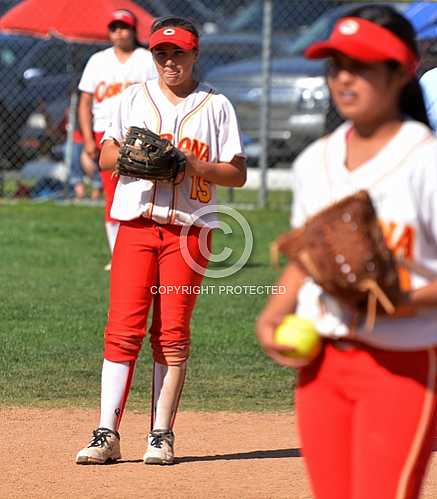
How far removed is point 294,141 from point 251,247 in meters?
4.48

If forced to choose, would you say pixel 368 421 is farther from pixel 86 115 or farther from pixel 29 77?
pixel 29 77

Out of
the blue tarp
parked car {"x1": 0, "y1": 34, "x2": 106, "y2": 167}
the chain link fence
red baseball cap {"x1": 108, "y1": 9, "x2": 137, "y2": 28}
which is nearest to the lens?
red baseball cap {"x1": 108, "y1": 9, "x2": 137, "y2": 28}

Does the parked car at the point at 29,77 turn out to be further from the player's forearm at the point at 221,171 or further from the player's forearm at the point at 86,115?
the player's forearm at the point at 221,171

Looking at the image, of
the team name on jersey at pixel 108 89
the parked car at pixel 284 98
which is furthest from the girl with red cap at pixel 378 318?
the parked car at pixel 284 98

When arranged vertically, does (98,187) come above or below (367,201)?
above

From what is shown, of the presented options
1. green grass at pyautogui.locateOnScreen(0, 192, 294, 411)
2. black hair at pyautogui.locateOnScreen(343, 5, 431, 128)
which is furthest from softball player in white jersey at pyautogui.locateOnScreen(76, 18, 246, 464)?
black hair at pyautogui.locateOnScreen(343, 5, 431, 128)

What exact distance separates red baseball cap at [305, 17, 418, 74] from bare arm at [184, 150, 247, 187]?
2169mm

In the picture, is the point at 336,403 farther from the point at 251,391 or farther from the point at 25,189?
the point at 25,189

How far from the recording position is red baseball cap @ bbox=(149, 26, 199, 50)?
18.0 ft

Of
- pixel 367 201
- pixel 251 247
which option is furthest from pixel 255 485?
pixel 251 247

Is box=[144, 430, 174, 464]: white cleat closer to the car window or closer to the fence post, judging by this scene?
the fence post

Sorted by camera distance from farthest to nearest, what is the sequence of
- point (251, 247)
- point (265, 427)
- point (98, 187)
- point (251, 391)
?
point (98, 187) → point (251, 247) → point (251, 391) → point (265, 427)

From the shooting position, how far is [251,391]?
282 inches

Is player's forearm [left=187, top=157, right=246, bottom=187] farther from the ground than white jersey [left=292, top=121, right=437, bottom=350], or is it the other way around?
player's forearm [left=187, top=157, right=246, bottom=187]
